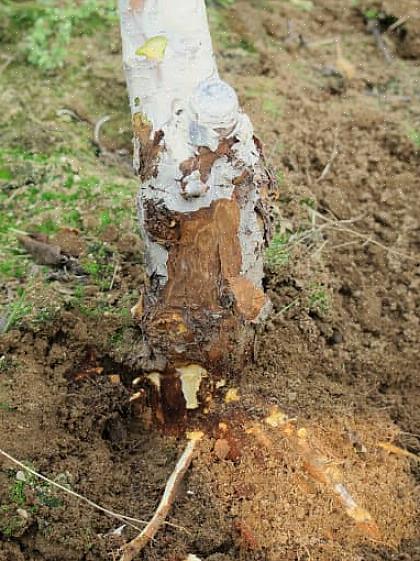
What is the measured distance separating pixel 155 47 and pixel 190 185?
0.31 m

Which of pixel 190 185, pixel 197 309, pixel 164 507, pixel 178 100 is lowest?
pixel 164 507

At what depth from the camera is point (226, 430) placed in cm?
196

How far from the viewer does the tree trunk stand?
162cm

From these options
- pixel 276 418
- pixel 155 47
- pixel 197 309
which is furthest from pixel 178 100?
pixel 276 418

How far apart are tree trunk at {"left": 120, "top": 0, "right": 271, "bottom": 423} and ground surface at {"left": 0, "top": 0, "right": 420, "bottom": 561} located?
0.29 m

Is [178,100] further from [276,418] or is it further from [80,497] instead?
[80,497]

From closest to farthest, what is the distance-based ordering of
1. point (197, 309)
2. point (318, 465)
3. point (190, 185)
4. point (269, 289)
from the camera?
point (190, 185) → point (197, 309) → point (318, 465) → point (269, 289)

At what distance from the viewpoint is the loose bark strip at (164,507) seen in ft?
5.85

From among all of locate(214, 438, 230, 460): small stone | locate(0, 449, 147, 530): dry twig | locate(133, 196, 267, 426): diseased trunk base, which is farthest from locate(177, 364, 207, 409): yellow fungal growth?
locate(0, 449, 147, 530): dry twig

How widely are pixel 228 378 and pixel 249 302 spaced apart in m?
0.25

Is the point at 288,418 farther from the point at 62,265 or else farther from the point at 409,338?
the point at 62,265

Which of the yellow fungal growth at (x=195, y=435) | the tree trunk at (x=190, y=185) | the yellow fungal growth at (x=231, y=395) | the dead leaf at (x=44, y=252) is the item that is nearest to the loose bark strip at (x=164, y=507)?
the yellow fungal growth at (x=195, y=435)

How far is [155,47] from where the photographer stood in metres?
1.66

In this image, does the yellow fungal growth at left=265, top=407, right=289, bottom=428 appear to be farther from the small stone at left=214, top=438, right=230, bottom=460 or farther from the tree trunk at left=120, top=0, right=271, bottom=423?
the tree trunk at left=120, top=0, right=271, bottom=423
